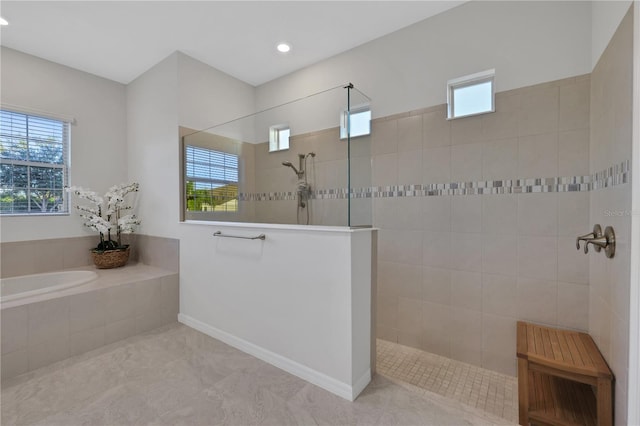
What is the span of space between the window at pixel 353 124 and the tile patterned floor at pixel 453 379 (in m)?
1.65

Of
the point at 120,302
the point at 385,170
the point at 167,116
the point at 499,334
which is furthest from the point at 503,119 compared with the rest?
the point at 120,302

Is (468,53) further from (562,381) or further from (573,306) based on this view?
(562,381)

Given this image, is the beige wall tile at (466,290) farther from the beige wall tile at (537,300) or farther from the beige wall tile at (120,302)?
the beige wall tile at (120,302)

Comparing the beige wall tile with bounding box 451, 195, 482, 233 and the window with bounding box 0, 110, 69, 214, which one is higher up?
the window with bounding box 0, 110, 69, 214

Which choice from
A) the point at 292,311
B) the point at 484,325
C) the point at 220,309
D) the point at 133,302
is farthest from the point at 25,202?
the point at 484,325

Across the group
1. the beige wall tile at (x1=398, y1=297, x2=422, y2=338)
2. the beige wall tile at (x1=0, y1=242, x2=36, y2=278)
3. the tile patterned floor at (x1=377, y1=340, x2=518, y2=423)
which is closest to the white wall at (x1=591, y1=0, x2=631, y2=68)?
the beige wall tile at (x1=398, y1=297, x2=422, y2=338)

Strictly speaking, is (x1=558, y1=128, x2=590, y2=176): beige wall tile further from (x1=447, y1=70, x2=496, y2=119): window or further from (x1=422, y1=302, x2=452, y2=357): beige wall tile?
(x1=422, y1=302, x2=452, y2=357): beige wall tile

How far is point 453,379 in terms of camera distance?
205 centimetres

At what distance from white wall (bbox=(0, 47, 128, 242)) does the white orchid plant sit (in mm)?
138

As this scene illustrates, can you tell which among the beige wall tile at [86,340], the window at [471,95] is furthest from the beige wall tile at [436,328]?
the beige wall tile at [86,340]

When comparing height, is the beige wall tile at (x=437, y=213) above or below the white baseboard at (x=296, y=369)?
above

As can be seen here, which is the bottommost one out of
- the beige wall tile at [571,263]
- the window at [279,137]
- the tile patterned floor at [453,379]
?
the tile patterned floor at [453,379]

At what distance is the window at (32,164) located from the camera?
2.66 m

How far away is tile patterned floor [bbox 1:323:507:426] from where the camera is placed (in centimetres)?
148
